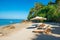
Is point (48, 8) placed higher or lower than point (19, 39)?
higher

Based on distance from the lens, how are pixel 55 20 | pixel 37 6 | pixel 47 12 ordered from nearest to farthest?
pixel 55 20, pixel 47 12, pixel 37 6

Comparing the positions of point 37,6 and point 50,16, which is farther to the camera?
point 37,6

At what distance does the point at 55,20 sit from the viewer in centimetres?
3953

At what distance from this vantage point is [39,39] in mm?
10609

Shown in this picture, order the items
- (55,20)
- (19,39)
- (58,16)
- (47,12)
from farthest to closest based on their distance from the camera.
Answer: (47,12), (55,20), (58,16), (19,39)

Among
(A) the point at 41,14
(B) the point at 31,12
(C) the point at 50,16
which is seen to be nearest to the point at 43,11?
(A) the point at 41,14

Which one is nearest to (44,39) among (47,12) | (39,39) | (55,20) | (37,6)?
(39,39)

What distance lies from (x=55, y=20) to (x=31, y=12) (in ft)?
57.0

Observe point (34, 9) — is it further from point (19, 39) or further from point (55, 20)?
point (19, 39)

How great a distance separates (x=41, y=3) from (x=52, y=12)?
1604 centimetres

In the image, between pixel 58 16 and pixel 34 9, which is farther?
pixel 34 9

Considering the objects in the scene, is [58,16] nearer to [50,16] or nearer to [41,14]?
[50,16]

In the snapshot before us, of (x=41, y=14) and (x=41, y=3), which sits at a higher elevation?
(x=41, y=3)

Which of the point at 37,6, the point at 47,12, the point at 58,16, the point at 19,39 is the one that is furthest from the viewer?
the point at 37,6
